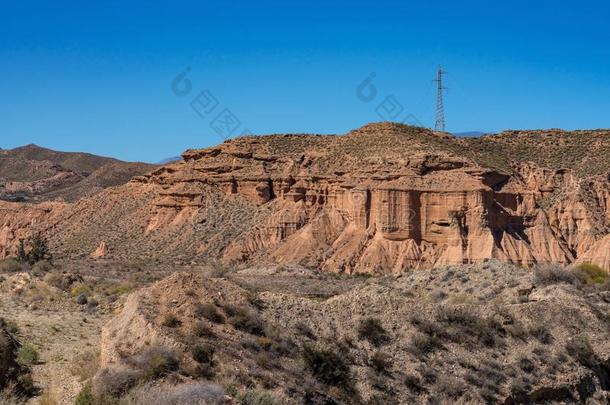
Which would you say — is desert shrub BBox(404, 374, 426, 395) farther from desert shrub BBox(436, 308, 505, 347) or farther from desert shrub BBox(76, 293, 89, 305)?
desert shrub BBox(76, 293, 89, 305)

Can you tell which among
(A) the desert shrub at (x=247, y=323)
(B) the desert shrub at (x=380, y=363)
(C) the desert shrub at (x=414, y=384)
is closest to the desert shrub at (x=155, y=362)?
(A) the desert shrub at (x=247, y=323)

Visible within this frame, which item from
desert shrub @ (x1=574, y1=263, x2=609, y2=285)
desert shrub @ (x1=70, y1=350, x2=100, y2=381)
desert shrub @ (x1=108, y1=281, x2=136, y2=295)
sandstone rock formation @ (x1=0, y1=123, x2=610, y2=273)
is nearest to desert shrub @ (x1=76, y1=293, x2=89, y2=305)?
desert shrub @ (x1=108, y1=281, x2=136, y2=295)

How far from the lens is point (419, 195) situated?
5328 centimetres

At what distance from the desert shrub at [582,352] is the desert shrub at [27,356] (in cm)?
1341

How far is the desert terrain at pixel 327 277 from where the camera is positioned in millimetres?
15484

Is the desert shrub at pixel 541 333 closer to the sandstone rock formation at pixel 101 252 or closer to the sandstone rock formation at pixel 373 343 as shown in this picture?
the sandstone rock formation at pixel 373 343

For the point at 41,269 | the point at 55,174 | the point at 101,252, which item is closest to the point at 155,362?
the point at 41,269

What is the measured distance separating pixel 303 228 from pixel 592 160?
2447cm

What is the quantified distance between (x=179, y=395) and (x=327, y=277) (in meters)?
35.7

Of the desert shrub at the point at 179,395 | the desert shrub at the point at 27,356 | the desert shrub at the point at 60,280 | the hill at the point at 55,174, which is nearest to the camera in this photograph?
the desert shrub at the point at 179,395

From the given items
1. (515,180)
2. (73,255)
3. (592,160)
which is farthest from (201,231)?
(592,160)

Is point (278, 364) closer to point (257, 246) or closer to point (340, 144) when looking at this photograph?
point (257, 246)

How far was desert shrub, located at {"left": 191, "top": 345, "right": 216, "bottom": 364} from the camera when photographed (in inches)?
560

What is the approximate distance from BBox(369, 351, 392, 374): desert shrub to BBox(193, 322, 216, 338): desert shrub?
366cm
